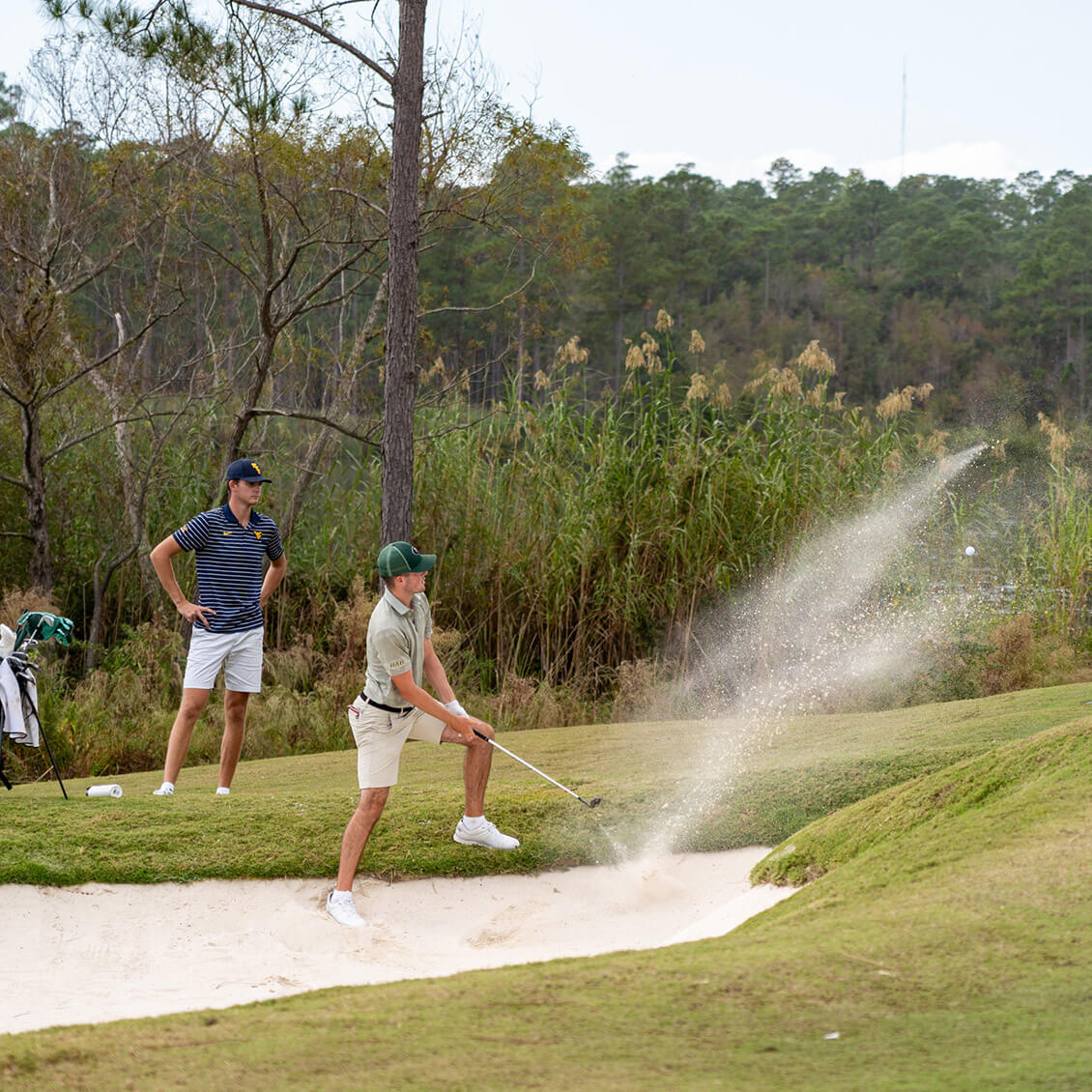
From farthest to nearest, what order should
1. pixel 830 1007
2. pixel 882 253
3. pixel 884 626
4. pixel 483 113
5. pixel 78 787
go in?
1. pixel 882 253
2. pixel 483 113
3. pixel 884 626
4. pixel 78 787
5. pixel 830 1007

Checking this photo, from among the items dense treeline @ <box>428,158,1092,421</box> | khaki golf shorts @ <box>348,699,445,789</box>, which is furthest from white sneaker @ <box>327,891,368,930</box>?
dense treeline @ <box>428,158,1092,421</box>

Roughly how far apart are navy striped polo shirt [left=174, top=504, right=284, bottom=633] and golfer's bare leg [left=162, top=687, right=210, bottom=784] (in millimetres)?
363

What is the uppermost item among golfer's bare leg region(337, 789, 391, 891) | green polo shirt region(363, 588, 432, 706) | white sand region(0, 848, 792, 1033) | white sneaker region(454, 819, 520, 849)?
green polo shirt region(363, 588, 432, 706)

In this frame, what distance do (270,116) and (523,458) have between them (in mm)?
3916

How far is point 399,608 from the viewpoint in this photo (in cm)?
494

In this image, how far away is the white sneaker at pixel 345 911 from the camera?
201 inches

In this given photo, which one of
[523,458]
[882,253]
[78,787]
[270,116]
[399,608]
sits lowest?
[78,787]

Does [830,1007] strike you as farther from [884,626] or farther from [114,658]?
[114,658]

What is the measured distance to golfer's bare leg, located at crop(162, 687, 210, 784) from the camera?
6454 mm

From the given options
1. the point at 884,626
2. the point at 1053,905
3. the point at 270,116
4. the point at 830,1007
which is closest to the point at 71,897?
the point at 830,1007

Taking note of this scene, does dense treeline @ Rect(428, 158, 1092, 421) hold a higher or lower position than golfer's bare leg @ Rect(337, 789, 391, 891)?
higher

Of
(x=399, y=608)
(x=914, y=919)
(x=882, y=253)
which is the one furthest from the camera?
(x=882, y=253)

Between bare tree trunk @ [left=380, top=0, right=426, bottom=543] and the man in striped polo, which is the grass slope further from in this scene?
bare tree trunk @ [left=380, top=0, right=426, bottom=543]

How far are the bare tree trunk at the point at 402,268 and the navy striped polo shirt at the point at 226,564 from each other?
12.1 feet
